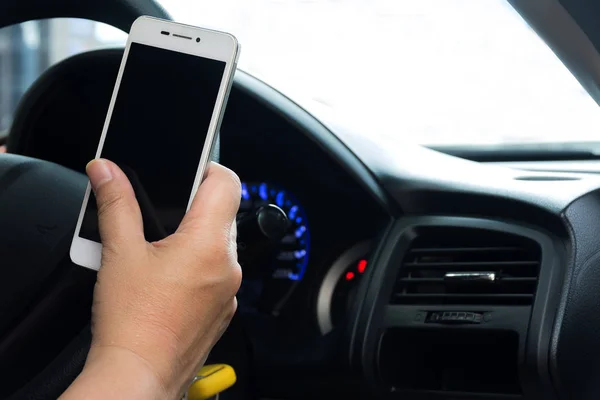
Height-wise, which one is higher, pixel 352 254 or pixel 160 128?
pixel 160 128

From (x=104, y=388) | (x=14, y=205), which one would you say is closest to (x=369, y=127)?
(x=14, y=205)

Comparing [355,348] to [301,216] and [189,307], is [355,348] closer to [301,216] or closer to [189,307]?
[301,216]

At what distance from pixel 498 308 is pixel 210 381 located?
0.42 m

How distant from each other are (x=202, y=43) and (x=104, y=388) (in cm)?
34

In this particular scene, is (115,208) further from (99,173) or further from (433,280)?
(433,280)

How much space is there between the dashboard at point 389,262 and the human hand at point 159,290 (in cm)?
37

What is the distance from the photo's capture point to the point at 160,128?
858 millimetres

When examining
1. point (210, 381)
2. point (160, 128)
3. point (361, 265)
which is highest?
point (160, 128)

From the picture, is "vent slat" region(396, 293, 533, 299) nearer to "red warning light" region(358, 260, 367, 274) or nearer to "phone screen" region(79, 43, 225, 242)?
"red warning light" region(358, 260, 367, 274)

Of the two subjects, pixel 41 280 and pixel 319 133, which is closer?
pixel 41 280

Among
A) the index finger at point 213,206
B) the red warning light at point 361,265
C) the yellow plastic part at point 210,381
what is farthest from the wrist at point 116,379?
the red warning light at point 361,265

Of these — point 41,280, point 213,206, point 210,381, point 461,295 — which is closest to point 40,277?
point 41,280

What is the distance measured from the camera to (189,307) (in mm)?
678

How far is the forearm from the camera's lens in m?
0.62
